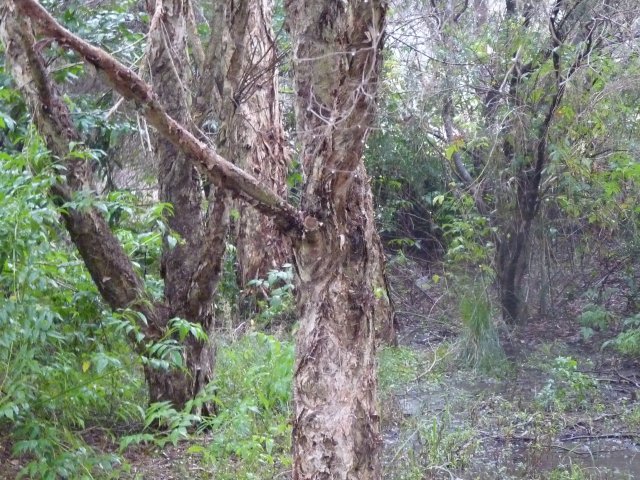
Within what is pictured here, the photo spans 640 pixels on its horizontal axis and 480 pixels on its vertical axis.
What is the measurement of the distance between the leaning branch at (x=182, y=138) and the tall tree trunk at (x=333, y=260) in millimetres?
126

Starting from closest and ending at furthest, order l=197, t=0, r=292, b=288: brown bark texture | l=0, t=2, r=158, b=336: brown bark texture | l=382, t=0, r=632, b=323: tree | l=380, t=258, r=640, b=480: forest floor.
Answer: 1. l=0, t=2, r=158, b=336: brown bark texture
2. l=197, t=0, r=292, b=288: brown bark texture
3. l=380, t=258, r=640, b=480: forest floor
4. l=382, t=0, r=632, b=323: tree

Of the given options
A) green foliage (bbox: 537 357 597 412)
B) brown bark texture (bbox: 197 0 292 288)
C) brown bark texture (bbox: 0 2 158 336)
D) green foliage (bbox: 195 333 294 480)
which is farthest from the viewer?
green foliage (bbox: 537 357 597 412)

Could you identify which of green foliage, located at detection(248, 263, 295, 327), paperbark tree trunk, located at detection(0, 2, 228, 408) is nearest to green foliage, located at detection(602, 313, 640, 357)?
green foliage, located at detection(248, 263, 295, 327)

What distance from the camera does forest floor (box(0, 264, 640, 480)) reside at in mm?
5512

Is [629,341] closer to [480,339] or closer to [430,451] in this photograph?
[480,339]

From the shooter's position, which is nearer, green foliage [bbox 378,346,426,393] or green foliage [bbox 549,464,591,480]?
green foliage [bbox 549,464,591,480]

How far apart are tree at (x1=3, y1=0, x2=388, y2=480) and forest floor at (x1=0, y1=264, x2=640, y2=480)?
59.6 inches

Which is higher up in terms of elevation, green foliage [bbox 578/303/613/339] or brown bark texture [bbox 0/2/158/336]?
brown bark texture [bbox 0/2/158/336]

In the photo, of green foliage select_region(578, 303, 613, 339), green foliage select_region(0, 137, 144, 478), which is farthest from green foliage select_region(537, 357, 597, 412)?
green foliage select_region(0, 137, 144, 478)

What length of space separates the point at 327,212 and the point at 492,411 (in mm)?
4178

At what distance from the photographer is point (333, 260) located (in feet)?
11.6

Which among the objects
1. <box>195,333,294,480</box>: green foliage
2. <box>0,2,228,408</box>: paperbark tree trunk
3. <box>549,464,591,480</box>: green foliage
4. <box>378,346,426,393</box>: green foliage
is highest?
<box>0,2,228,408</box>: paperbark tree trunk

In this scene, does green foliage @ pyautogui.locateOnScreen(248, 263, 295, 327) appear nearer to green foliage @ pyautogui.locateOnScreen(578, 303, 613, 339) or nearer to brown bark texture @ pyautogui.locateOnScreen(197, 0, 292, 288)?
brown bark texture @ pyautogui.locateOnScreen(197, 0, 292, 288)

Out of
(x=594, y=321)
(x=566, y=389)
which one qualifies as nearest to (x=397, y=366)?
(x=566, y=389)
